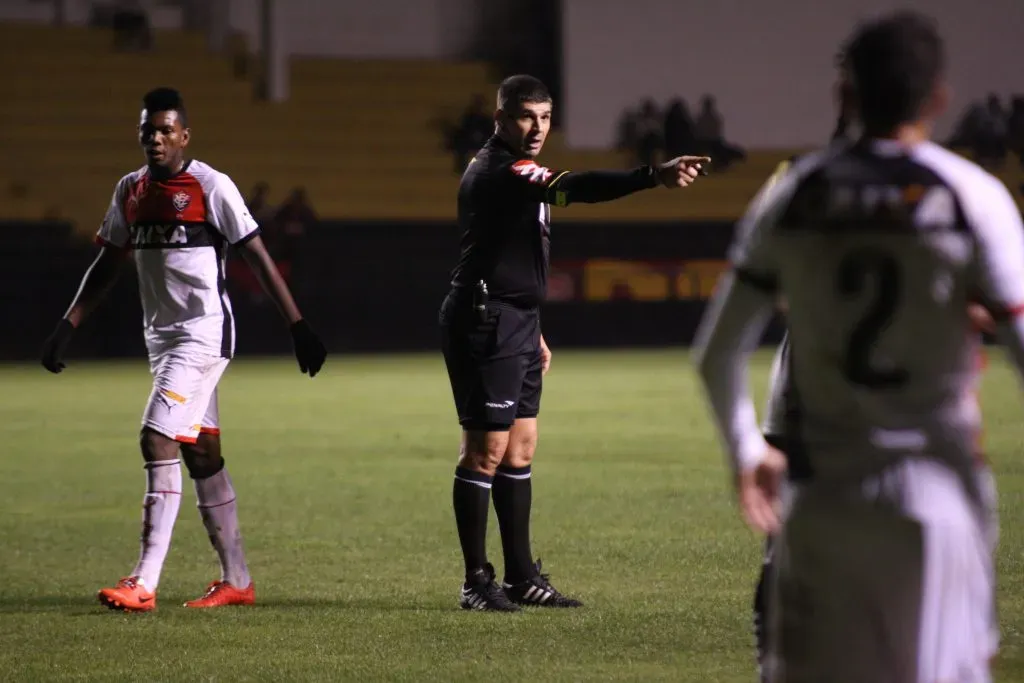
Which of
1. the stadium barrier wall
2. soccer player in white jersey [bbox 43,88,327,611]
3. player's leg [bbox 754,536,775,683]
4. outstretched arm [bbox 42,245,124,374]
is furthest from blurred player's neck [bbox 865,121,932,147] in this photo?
the stadium barrier wall

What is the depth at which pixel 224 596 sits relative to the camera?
680 centimetres

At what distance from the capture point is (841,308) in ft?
9.69

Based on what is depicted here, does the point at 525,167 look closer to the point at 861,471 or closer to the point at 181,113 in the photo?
the point at 181,113

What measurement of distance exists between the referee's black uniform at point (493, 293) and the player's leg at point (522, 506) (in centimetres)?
12

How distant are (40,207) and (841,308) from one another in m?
24.5

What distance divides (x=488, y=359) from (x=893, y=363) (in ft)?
12.5

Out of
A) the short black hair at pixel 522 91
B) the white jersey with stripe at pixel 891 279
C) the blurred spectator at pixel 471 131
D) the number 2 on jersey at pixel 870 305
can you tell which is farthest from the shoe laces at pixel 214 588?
the blurred spectator at pixel 471 131

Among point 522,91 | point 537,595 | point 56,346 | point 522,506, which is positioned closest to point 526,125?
point 522,91

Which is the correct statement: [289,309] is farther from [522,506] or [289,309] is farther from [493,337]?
[522,506]

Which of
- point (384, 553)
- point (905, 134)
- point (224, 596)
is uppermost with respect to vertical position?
point (905, 134)

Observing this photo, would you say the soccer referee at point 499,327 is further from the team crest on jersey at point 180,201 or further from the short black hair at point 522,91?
the team crest on jersey at point 180,201

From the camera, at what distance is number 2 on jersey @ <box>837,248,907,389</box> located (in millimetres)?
2916

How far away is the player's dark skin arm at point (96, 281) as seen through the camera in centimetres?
713

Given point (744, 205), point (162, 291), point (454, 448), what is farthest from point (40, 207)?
point (162, 291)
